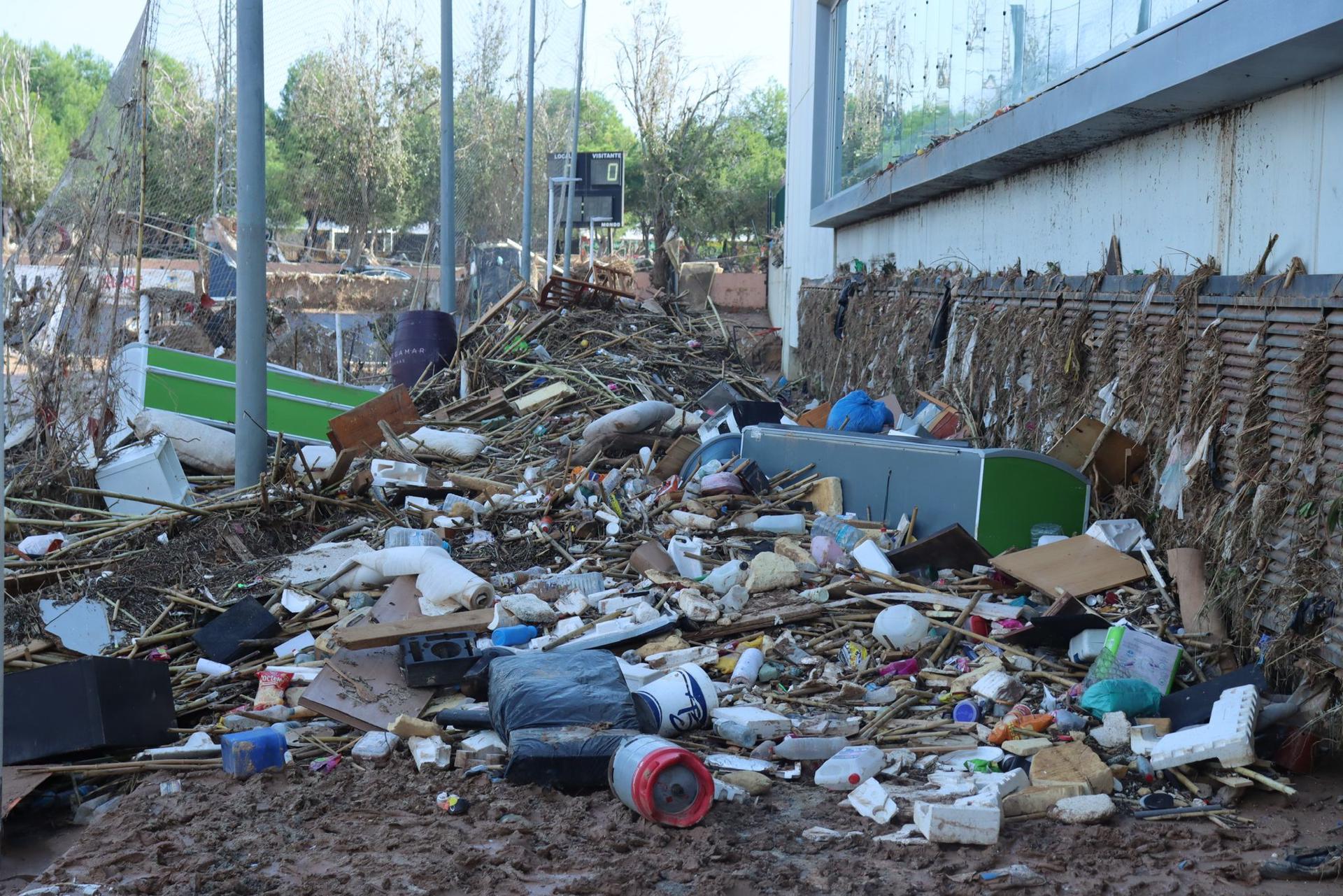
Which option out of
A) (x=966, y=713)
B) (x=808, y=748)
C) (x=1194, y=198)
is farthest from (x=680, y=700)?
(x=1194, y=198)

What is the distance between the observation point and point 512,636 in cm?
546

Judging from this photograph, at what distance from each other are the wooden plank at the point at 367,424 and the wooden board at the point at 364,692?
15.0 ft

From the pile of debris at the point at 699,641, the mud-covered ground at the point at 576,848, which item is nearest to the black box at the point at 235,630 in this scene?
the pile of debris at the point at 699,641

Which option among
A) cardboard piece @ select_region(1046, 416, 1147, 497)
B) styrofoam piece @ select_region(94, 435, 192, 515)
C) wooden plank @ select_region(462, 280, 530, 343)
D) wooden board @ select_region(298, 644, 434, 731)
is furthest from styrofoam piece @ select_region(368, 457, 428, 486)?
wooden plank @ select_region(462, 280, 530, 343)

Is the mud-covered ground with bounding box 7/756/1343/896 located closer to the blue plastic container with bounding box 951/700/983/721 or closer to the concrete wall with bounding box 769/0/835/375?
the blue plastic container with bounding box 951/700/983/721

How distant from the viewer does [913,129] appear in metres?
11.3

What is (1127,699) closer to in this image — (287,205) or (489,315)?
(489,315)

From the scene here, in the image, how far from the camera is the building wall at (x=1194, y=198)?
15.5 ft

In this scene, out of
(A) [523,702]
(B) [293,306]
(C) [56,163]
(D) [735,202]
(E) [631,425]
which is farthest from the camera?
(D) [735,202]

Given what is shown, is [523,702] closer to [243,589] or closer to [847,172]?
[243,589]

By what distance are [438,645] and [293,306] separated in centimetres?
1427

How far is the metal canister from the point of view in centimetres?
359

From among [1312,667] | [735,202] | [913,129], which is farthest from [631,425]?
[735,202]

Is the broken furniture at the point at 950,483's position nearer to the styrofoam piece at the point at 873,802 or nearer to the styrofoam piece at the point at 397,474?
the styrofoam piece at the point at 397,474
